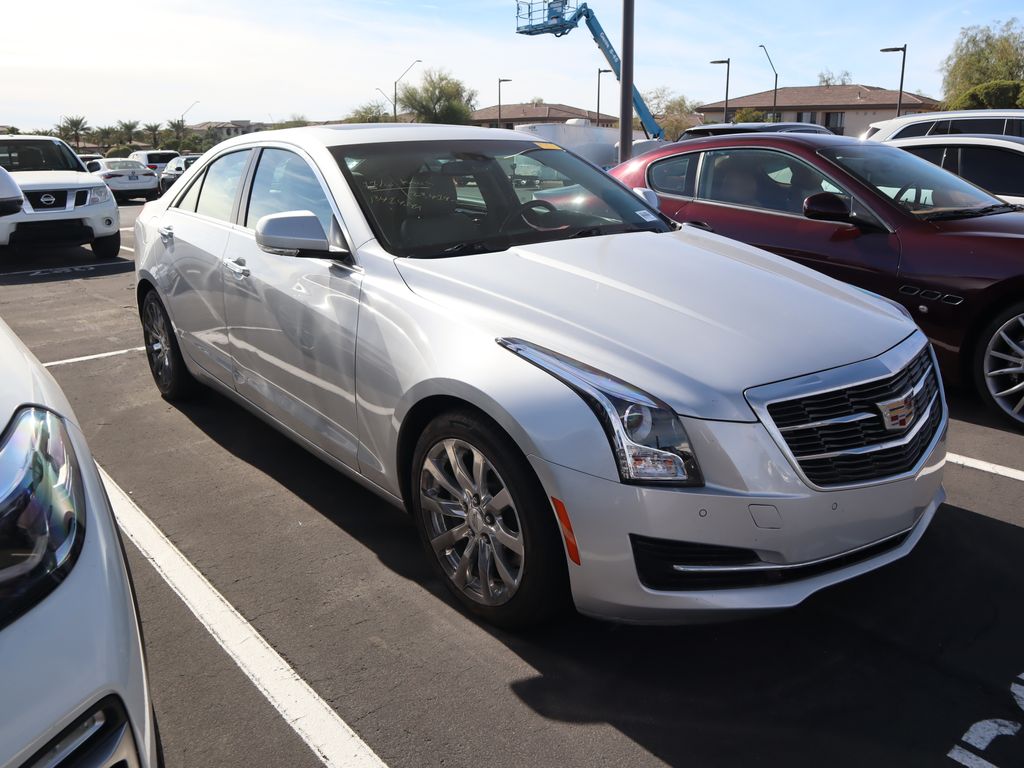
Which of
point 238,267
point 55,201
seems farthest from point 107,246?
point 238,267

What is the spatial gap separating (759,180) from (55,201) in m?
9.76

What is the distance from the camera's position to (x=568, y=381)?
2561 mm

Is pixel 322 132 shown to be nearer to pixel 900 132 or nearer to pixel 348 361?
pixel 348 361

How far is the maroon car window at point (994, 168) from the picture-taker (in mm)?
7168

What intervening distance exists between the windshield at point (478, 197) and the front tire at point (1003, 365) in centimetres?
210

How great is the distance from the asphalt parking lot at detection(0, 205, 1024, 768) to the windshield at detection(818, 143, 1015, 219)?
6.69 ft

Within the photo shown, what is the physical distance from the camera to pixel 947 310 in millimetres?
4977

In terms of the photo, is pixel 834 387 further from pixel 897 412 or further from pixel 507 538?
pixel 507 538

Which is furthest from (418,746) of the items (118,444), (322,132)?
(118,444)

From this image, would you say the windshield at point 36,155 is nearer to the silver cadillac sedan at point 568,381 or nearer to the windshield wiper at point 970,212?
the silver cadillac sedan at point 568,381

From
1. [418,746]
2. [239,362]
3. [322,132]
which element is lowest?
[418,746]

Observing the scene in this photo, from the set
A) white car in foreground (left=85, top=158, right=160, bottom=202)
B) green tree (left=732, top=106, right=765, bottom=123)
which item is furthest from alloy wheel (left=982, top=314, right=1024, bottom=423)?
green tree (left=732, top=106, right=765, bottom=123)

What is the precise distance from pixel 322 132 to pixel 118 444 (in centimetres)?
214

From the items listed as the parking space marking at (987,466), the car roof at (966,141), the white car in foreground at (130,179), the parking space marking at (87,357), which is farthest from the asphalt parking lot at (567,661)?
the white car in foreground at (130,179)
